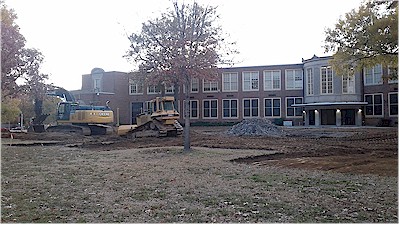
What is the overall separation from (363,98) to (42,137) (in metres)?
33.4

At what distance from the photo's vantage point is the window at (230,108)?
5703cm

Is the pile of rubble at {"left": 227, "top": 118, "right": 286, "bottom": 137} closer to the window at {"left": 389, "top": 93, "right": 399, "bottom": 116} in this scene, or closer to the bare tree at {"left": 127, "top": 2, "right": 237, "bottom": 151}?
the bare tree at {"left": 127, "top": 2, "right": 237, "bottom": 151}

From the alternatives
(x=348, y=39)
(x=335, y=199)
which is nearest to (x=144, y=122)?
(x=348, y=39)

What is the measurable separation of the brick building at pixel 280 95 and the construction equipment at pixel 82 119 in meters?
8.91

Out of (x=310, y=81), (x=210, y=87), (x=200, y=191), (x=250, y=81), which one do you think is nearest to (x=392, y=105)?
(x=310, y=81)

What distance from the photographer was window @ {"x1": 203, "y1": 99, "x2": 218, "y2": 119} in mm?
57906

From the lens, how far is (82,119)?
3341cm

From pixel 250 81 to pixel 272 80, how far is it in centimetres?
260

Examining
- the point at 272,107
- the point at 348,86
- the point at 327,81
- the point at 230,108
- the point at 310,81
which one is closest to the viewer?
the point at 348,86

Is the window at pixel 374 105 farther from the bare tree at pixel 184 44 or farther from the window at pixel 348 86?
the bare tree at pixel 184 44

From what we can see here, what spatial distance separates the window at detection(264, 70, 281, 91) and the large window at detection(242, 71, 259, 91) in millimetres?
1105

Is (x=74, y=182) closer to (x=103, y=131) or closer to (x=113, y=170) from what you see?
(x=113, y=170)

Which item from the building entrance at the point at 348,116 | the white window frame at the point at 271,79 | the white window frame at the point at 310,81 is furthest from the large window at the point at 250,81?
the building entrance at the point at 348,116

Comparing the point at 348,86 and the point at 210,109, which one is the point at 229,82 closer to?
the point at 210,109
